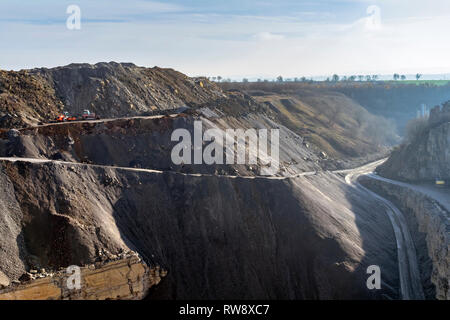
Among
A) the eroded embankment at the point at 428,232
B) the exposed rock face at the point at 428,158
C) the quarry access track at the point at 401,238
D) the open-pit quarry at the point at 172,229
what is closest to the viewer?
the open-pit quarry at the point at 172,229

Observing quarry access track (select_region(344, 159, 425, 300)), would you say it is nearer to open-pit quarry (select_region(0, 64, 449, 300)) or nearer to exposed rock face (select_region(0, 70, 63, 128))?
open-pit quarry (select_region(0, 64, 449, 300))

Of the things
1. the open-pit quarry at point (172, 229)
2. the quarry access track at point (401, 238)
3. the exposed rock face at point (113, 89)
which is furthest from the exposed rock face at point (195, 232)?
the exposed rock face at point (113, 89)

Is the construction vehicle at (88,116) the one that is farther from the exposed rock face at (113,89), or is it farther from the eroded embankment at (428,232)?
the eroded embankment at (428,232)

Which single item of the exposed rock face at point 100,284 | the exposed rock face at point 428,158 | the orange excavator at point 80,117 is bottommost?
the exposed rock face at point 100,284

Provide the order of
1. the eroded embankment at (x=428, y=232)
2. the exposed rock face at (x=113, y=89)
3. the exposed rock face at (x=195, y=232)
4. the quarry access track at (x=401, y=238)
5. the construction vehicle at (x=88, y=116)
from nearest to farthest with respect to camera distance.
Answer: the exposed rock face at (x=195, y=232)
the quarry access track at (x=401, y=238)
the eroded embankment at (x=428, y=232)
the construction vehicle at (x=88, y=116)
the exposed rock face at (x=113, y=89)

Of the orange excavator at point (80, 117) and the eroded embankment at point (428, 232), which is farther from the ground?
the orange excavator at point (80, 117)

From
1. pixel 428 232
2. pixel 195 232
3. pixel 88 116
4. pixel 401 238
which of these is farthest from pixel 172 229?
pixel 428 232

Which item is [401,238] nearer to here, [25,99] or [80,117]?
[80,117]
